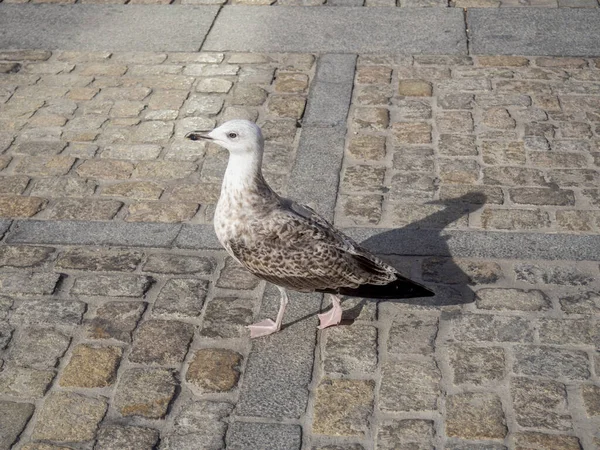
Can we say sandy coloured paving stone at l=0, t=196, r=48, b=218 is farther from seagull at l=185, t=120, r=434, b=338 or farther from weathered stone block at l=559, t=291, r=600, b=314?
Answer: weathered stone block at l=559, t=291, r=600, b=314

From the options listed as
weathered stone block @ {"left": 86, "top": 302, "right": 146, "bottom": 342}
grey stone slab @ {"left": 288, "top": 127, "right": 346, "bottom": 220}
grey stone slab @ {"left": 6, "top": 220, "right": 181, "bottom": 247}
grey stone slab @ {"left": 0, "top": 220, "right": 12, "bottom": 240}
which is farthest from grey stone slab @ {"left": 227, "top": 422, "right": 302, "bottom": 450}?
grey stone slab @ {"left": 0, "top": 220, "right": 12, "bottom": 240}

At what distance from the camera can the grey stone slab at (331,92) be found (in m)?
8.18

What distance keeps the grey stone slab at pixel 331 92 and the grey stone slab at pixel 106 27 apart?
1.49m

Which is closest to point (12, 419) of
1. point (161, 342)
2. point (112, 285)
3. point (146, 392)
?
point (146, 392)

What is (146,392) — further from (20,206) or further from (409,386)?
(20,206)

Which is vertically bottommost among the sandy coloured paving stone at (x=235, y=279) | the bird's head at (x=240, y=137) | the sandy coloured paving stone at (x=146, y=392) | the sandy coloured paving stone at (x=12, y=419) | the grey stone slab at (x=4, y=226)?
the sandy coloured paving stone at (x=235, y=279)

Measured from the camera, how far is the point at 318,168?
24.4 ft

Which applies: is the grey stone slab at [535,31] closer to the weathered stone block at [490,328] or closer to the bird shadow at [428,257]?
the bird shadow at [428,257]

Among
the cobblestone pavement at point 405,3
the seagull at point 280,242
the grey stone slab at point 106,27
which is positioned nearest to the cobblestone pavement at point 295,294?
the grey stone slab at point 106,27

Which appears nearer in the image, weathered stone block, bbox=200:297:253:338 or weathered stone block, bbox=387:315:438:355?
weathered stone block, bbox=387:315:438:355

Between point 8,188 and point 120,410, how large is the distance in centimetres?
290

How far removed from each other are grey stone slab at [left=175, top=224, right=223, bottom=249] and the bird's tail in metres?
1.37

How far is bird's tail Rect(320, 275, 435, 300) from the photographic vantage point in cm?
549

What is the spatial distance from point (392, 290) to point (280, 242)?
2.41ft
